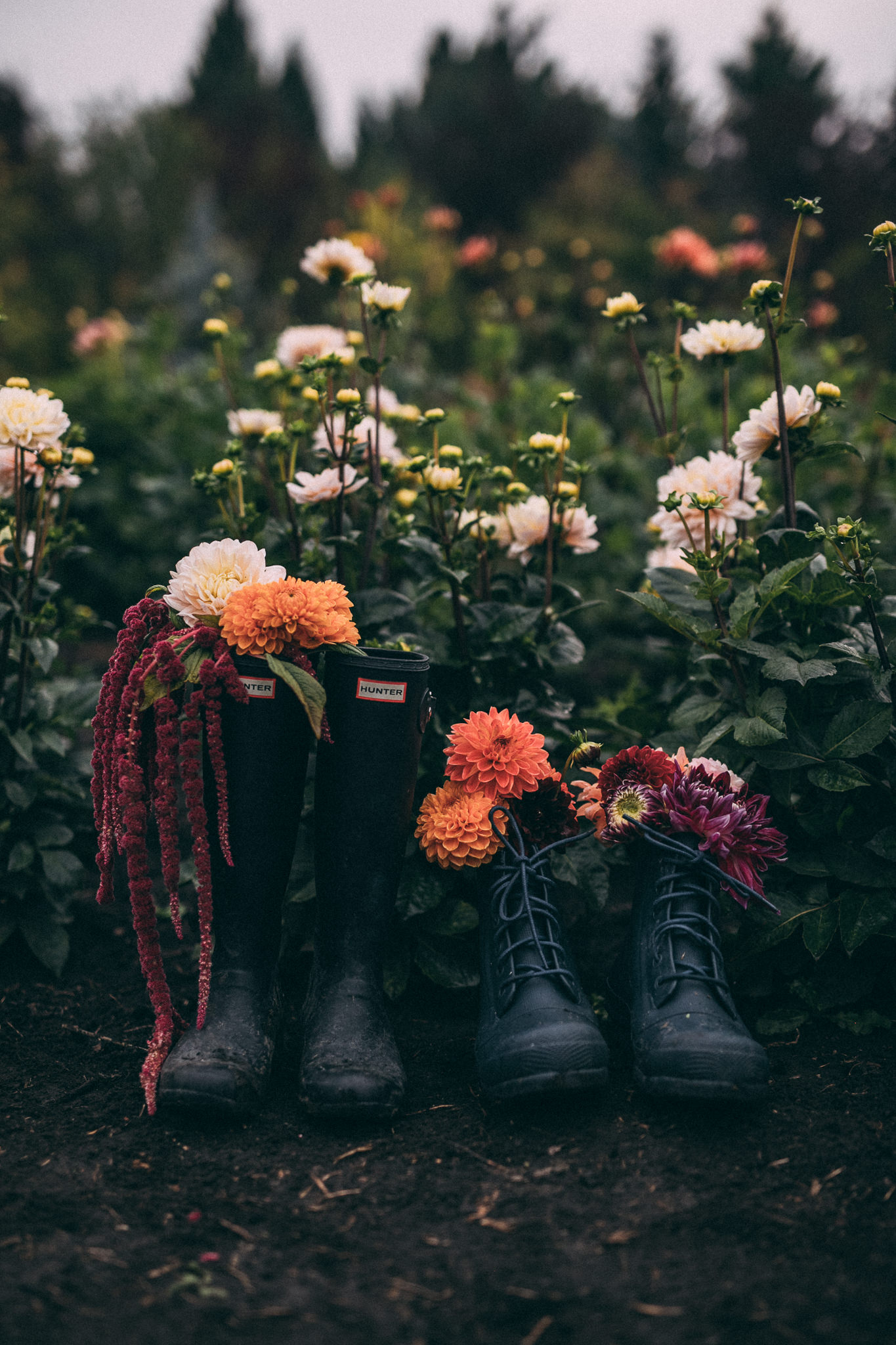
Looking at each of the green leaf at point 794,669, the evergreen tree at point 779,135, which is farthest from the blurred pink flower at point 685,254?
A: the evergreen tree at point 779,135

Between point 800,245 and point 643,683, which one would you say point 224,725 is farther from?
point 800,245

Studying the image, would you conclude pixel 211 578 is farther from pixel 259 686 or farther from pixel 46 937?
pixel 46 937

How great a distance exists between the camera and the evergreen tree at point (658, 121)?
21.8 metres

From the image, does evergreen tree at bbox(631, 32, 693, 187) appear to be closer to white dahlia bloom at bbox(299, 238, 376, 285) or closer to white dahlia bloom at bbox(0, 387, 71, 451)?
white dahlia bloom at bbox(299, 238, 376, 285)

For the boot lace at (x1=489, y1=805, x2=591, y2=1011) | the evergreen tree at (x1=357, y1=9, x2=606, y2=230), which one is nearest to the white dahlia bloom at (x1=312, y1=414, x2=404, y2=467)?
the boot lace at (x1=489, y1=805, x2=591, y2=1011)

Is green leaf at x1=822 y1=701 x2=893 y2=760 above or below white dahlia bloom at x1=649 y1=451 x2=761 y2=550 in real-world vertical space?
below

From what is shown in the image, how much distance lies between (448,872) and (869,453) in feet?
7.56

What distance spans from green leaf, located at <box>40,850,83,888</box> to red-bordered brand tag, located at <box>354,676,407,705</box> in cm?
78

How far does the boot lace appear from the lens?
1.33 meters

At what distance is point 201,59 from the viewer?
28328 millimetres

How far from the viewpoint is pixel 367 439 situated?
6.06ft

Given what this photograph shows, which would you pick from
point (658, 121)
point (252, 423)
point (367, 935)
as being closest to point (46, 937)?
point (367, 935)

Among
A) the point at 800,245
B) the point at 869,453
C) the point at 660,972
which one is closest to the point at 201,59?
the point at 800,245

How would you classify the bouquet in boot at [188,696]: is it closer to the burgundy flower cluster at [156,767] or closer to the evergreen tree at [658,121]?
the burgundy flower cluster at [156,767]
